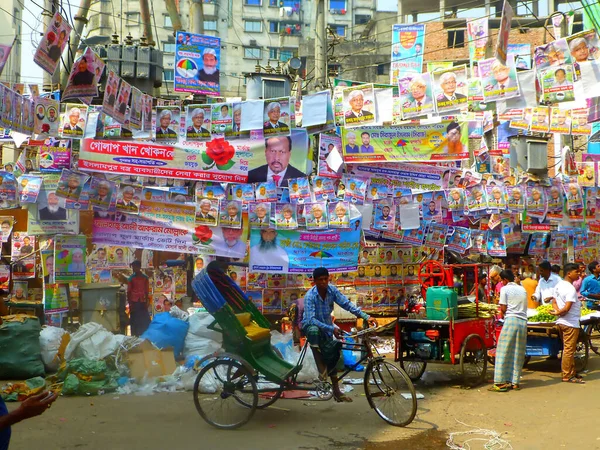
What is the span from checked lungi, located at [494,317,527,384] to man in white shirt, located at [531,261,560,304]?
1.15 meters

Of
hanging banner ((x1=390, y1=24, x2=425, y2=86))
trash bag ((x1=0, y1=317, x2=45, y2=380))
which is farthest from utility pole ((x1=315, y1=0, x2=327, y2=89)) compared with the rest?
trash bag ((x1=0, y1=317, x2=45, y2=380))

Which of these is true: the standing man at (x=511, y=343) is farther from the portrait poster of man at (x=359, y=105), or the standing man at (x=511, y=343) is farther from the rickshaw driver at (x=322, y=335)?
the portrait poster of man at (x=359, y=105)

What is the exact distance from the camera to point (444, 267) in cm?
1059

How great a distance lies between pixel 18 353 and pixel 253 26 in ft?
152

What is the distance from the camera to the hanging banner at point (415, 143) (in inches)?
443

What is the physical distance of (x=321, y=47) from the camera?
17484 mm

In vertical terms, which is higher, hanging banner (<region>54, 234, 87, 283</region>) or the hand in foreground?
hanging banner (<region>54, 234, 87, 283</region>)

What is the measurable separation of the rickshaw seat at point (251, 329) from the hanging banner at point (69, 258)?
4189mm

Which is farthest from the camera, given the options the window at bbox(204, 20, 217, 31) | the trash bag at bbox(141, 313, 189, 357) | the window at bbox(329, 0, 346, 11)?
the window at bbox(329, 0, 346, 11)

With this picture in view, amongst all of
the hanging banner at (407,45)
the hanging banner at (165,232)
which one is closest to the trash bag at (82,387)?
the hanging banner at (165,232)

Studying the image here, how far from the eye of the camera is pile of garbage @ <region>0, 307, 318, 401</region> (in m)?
8.42

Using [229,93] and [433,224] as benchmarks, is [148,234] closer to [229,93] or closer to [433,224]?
[433,224]

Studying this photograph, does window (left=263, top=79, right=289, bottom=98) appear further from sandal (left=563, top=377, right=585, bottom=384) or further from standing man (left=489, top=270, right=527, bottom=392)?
sandal (left=563, top=377, right=585, bottom=384)

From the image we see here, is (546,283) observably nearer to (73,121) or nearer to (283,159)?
(283,159)
